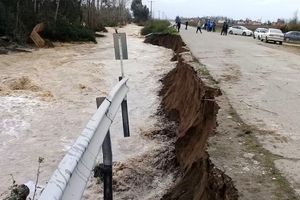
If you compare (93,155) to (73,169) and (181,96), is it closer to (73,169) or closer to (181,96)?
(73,169)

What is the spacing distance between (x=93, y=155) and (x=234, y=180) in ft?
5.48

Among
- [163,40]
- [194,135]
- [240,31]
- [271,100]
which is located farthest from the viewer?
[240,31]

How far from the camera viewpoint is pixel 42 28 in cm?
3575

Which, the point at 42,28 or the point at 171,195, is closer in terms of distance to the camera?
the point at 171,195

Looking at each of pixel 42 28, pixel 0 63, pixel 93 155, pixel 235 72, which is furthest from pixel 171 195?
pixel 42 28

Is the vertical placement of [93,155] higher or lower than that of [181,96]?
higher

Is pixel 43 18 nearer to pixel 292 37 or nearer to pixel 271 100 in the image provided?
pixel 292 37

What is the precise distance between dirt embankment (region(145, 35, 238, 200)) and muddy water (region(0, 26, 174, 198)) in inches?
29.9

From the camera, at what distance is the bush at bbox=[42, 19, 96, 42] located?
1453 inches

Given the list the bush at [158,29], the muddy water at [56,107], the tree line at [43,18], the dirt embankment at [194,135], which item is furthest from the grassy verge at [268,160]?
the bush at [158,29]

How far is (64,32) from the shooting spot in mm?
38344

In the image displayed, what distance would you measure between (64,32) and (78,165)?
36227 mm

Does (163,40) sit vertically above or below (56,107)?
below

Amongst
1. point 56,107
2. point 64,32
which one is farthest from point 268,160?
point 64,32
